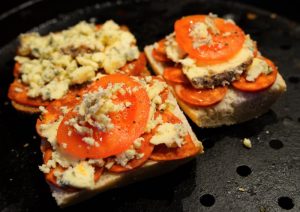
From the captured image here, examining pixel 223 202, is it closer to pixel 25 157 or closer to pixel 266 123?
pixel 266 123

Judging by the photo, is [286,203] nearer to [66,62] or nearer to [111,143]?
[111,143]

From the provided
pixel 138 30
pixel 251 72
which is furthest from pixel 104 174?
pixel 138 30

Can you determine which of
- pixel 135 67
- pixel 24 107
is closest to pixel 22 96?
pixel 24 107

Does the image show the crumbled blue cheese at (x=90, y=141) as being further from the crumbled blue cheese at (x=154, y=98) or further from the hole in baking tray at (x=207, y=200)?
the hole in baking tray at (x=207, y=200)

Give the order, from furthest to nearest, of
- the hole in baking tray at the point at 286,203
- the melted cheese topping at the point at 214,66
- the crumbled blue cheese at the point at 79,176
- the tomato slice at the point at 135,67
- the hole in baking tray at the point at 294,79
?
the hole in baking tray at the point at 294,79 < the tomato slice at the point at 135,67 < the melted cheese topping at the point at 214,66 < the hole in baking tray at the point at 286,203 < the crumbled blue cheese at the point at 79,176

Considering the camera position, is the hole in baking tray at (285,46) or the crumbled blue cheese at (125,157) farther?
the hole in baking tray at (285,46)

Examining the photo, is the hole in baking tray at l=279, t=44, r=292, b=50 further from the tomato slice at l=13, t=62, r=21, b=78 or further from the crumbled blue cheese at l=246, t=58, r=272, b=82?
the tomato slice at l=13, t=62, r=21, b=78

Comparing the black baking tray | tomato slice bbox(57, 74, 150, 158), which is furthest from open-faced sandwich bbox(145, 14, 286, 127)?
tomato slice bbox(57, 74, 150, 158)

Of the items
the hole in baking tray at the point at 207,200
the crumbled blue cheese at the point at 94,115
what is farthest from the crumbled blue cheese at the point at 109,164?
the hole in baking tray at the point at 207,200
